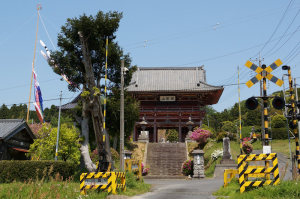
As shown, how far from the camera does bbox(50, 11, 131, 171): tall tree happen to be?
20.6 meters

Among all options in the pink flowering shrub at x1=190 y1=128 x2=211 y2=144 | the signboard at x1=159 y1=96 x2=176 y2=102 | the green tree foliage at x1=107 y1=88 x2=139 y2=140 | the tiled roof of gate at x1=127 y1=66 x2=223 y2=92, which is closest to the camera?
the green tree foliage at x1=107 y1=88 x2=139 y2=140

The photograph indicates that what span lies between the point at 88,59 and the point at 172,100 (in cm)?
2251

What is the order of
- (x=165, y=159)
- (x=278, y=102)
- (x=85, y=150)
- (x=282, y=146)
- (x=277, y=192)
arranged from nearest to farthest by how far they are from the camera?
(x=277, y=192), (x=278, y=102), (x=85, y=150), (x=165, y=159), (x=282, y=146)

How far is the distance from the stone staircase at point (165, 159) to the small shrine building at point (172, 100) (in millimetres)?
5902

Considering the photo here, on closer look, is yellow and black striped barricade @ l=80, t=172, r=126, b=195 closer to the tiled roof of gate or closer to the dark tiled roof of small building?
the dark tiled roof of small building

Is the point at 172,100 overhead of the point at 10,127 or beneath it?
overhead

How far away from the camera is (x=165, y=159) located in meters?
31.3

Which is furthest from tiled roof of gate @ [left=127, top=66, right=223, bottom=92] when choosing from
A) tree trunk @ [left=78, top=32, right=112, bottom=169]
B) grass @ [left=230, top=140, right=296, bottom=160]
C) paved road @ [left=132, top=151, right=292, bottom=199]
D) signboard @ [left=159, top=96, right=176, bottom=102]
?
paved road @ [left=132, top=151, right=292, bottom=199]

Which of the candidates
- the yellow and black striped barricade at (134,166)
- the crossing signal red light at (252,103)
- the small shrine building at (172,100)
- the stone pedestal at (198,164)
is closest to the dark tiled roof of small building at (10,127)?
the yellow and black striped barricade at (134,166)

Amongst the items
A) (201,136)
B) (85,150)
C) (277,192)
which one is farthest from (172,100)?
(277,192)

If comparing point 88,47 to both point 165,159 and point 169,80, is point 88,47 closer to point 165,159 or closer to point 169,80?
point 165,159

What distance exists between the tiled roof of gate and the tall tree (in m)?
18.6

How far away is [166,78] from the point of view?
151ft

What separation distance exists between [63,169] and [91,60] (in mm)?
8073
